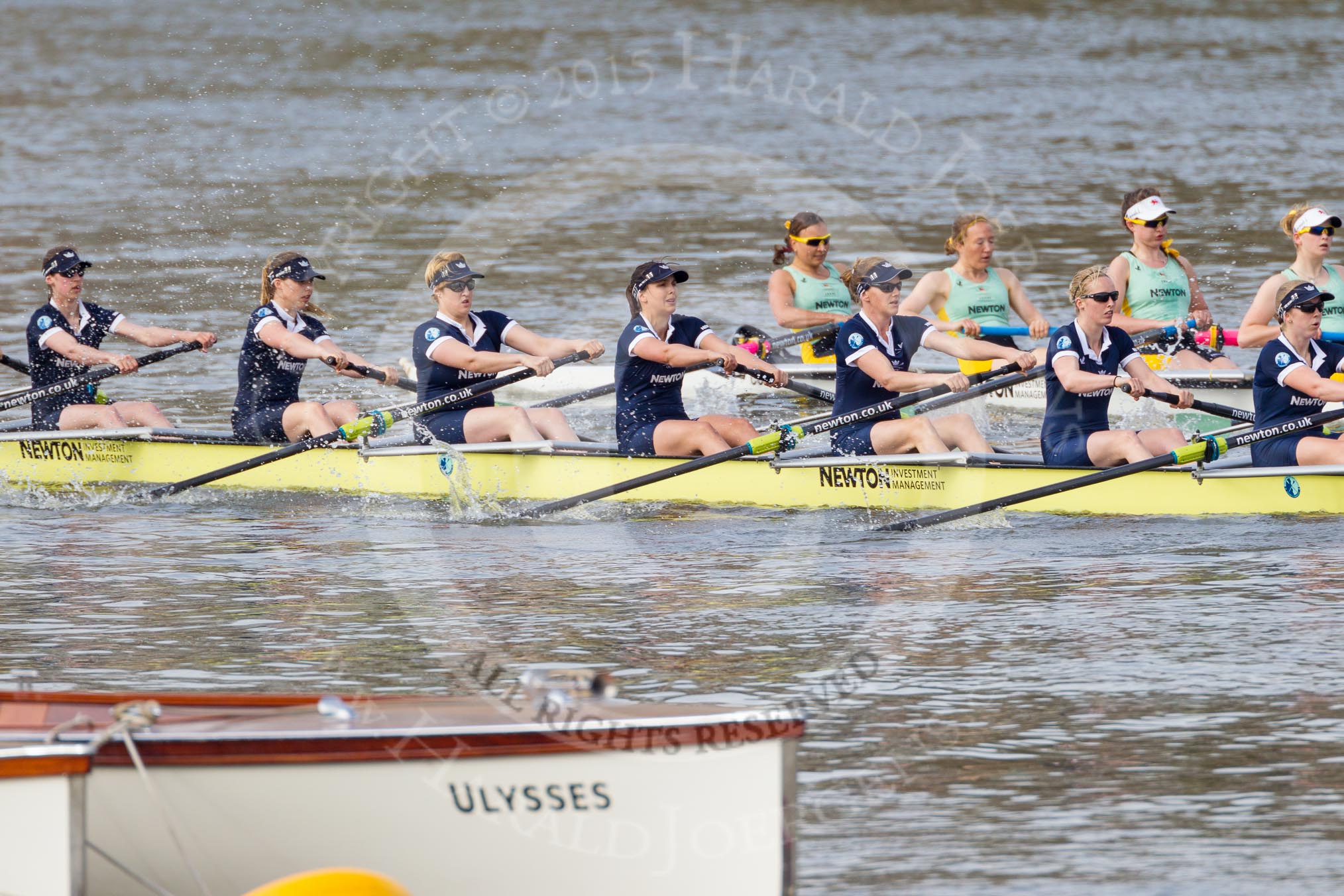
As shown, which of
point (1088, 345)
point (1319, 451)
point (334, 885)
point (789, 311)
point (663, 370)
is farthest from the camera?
point (789, 311)

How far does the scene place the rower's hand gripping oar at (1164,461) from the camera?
11.2 meters

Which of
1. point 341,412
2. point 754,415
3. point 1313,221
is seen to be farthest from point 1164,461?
point 754,415

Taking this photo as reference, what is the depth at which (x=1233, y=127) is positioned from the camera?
107ft

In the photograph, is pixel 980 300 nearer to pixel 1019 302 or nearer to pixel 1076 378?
pixel 1019 302

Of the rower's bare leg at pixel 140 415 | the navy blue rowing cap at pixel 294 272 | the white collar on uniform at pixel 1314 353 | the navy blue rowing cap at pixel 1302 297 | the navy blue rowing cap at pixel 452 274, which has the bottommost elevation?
the white collar on uniform at pixel 1314 353

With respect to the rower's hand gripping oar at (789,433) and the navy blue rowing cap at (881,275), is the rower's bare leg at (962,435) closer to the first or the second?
the rower's hand gripping oar at (789,433)

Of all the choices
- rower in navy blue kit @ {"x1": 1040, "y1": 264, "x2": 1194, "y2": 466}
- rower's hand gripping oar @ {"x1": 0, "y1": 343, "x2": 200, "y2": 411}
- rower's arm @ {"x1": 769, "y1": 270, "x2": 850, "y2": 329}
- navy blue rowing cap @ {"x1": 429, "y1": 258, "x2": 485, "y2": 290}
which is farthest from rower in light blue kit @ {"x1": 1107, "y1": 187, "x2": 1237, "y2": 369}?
rower's hand gripping oar @ {"x1": 0, "y1": 343, "x2": 200, "y2": 411}

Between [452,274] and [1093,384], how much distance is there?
13.0 ft

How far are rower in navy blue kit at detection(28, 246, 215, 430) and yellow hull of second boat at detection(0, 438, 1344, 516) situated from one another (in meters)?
0.22

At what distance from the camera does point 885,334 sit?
39.7ft

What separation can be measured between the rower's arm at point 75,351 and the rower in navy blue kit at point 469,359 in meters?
2.24

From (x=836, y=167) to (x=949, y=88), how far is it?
8636 mm

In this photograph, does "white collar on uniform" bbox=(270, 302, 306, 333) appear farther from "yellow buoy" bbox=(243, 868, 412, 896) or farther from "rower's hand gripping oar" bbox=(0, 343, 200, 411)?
"yellow buoy" bbox=(243, 868, 412, 896)

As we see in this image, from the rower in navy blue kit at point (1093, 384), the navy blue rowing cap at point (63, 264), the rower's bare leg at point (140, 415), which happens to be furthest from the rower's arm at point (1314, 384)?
the navy blue rowing cap at point (63, 264)
